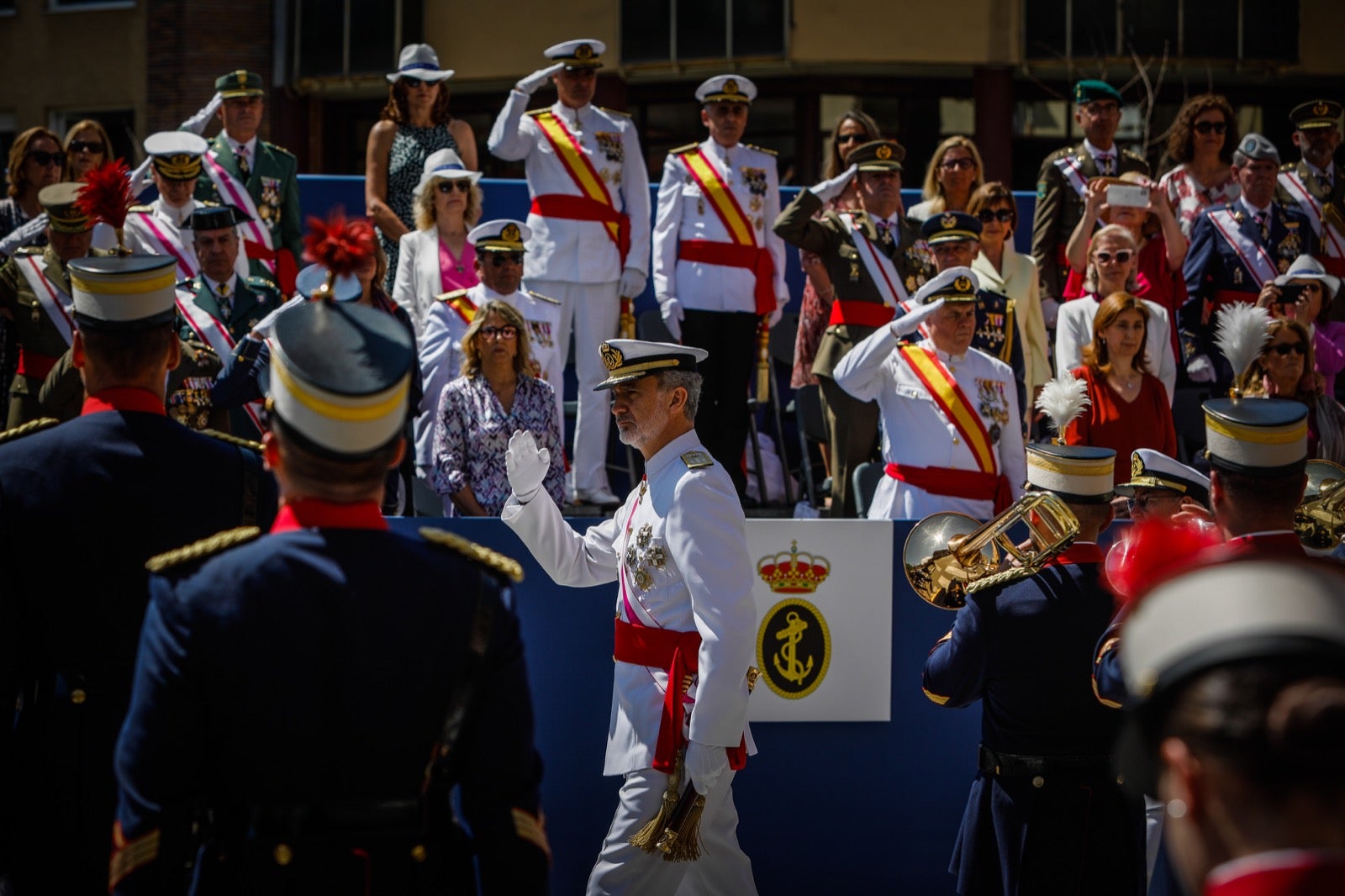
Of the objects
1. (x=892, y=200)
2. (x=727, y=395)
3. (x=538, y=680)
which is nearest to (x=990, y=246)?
(x=892, y=200)

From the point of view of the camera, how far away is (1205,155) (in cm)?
1005

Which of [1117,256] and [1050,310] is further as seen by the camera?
[1050,310]

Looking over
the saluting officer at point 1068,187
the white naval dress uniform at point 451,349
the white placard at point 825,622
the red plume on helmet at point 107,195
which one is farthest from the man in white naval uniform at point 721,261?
the red plume on helmet at point 107,195

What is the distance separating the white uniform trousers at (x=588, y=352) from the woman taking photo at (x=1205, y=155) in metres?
3.62

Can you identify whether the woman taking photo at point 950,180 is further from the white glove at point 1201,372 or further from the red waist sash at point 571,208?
the red waist sash at point 571,208

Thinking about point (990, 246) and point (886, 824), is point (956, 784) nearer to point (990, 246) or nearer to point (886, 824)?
point (886, 824)

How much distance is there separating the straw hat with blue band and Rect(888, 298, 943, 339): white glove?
4.31 metres

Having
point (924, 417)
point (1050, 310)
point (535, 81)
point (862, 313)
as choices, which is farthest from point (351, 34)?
point (924, 417)

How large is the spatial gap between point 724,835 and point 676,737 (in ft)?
1.51

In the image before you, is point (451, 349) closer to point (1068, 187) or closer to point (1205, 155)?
point (1068, 187)

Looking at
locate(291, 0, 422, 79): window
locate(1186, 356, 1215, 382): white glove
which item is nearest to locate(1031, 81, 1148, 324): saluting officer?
locate(1186, 356, 1215, 382): white glove

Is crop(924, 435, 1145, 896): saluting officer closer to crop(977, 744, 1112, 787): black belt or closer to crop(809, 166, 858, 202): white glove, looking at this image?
crop(977, 744, 1112, 787): black belt

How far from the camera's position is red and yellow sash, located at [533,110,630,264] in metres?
9.03

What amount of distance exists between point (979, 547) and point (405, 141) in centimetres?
549
